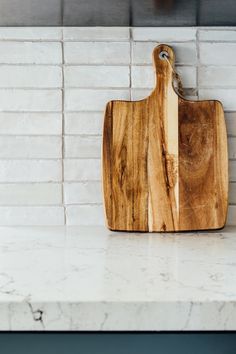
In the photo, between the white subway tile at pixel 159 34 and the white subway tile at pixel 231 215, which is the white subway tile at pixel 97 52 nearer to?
the white subway tile at pixel 159 34

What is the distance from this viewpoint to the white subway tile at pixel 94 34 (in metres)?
1.28

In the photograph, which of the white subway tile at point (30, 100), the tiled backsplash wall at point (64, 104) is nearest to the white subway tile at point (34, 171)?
the tiled backsplash wall at point (64, 104)

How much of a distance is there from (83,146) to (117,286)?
1.96 feet

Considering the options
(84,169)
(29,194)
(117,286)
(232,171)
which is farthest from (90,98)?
(117,286)

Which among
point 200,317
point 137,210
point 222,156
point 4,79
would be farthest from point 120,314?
point 4,79

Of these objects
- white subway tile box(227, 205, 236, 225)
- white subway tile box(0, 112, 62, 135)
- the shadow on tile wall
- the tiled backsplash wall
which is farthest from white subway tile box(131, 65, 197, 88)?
white subway tile box(227, 205, 236, 225)

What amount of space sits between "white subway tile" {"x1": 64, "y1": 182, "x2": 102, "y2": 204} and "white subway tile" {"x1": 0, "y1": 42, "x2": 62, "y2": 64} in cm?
31

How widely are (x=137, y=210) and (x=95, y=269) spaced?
38 cm

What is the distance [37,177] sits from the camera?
127 cm

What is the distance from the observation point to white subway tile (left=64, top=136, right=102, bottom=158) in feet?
4.18

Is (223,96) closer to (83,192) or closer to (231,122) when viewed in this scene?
(231,122)

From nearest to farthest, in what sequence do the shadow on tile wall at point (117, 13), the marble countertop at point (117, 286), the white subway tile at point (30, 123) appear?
the marble countertop at point (117, 286)
the shadow on tile wall at point (117, 13)
the white subway tile at point (30, 123)

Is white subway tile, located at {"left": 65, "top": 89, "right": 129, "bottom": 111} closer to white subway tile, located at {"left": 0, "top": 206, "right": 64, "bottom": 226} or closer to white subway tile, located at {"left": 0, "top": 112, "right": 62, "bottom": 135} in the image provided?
white subway tile, located at {"left": 0, "top": 112, "right": 62, "bottom": 135}

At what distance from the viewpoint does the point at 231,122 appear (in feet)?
4.18
